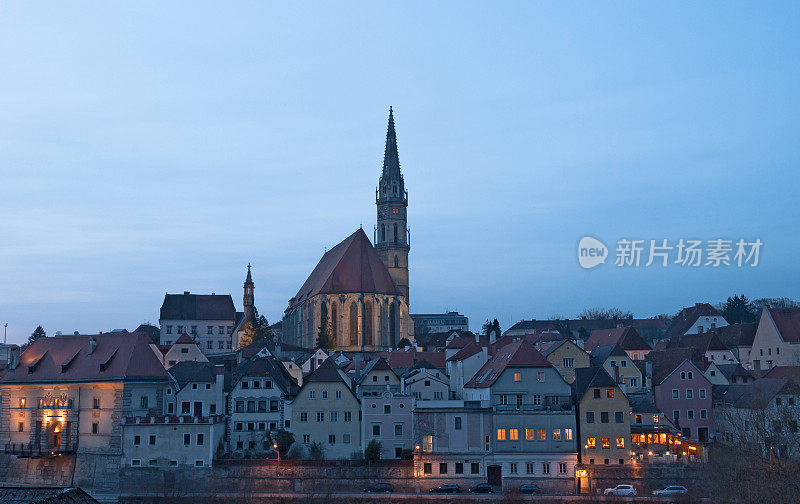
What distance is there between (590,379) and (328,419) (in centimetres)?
1936

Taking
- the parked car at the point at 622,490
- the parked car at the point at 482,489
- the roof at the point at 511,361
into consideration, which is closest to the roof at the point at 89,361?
the roof at the point at 511,361

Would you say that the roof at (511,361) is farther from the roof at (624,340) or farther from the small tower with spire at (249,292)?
the small tower with spire at (249,292)

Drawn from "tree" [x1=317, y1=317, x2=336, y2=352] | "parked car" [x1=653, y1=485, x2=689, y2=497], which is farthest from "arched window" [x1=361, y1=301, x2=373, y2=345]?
"parked car" [x1=653, y1=485, x2=689, y2=497]

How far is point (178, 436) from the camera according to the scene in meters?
63.6

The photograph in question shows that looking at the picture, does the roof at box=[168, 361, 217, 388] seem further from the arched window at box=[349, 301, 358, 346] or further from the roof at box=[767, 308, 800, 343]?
the arched window at box=[349, 301, 358, 346]

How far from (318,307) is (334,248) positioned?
19088 millimetres

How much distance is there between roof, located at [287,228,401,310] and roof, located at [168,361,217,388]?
203ft

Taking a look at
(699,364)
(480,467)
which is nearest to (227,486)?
(480,467)

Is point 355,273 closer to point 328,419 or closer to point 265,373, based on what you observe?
point 265,373

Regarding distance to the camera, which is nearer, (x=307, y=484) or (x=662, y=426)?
(x=307, y=484)

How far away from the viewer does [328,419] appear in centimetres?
6562

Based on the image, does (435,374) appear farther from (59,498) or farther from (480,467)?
(59,498)

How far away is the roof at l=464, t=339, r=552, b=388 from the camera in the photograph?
206 feet

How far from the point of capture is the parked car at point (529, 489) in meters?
58.4
